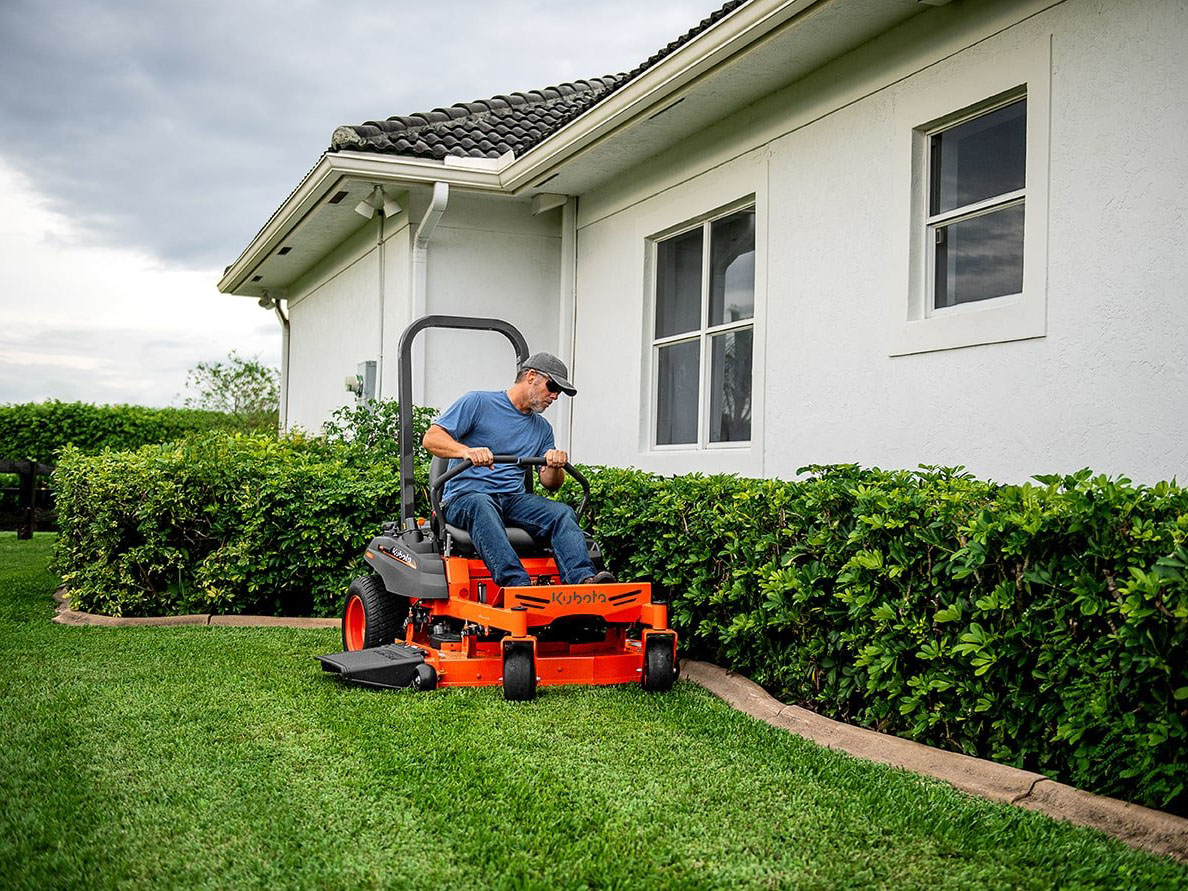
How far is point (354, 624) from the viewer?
689 cm

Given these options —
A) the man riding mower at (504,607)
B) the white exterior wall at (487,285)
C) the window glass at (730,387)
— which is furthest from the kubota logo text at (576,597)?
the white exterior wall at (487,285)

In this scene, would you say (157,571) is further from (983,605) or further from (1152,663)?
(1152,663)

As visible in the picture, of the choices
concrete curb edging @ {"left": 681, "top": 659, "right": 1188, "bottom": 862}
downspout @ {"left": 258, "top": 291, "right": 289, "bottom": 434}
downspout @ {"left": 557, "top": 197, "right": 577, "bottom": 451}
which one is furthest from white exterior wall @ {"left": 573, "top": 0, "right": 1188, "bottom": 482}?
downspout @ {"left": 258, "top": 291, "right": 289, "bottom": 434}

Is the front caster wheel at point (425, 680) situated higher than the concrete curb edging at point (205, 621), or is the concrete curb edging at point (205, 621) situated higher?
the front caster wheel at point (425, 680)

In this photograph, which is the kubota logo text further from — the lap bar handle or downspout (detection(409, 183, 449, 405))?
downspout (detection(409, 183, 449, 405))

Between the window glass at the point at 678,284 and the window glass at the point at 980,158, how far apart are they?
2.70 metres

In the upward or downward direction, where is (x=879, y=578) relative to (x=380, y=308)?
downward

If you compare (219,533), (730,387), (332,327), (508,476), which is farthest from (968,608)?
(332,327)

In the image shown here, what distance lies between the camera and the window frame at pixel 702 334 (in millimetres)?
8133

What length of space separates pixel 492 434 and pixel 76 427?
16.7 metres

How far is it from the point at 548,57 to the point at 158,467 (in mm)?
23870

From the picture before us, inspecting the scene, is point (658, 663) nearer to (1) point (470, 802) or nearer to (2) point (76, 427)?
(1) point (470, 802)

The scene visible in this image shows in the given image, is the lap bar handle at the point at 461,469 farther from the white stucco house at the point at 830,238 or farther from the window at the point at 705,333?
the window at the point at 705,333

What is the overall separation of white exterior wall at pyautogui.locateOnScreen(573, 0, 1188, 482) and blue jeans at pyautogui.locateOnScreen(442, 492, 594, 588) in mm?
1873
